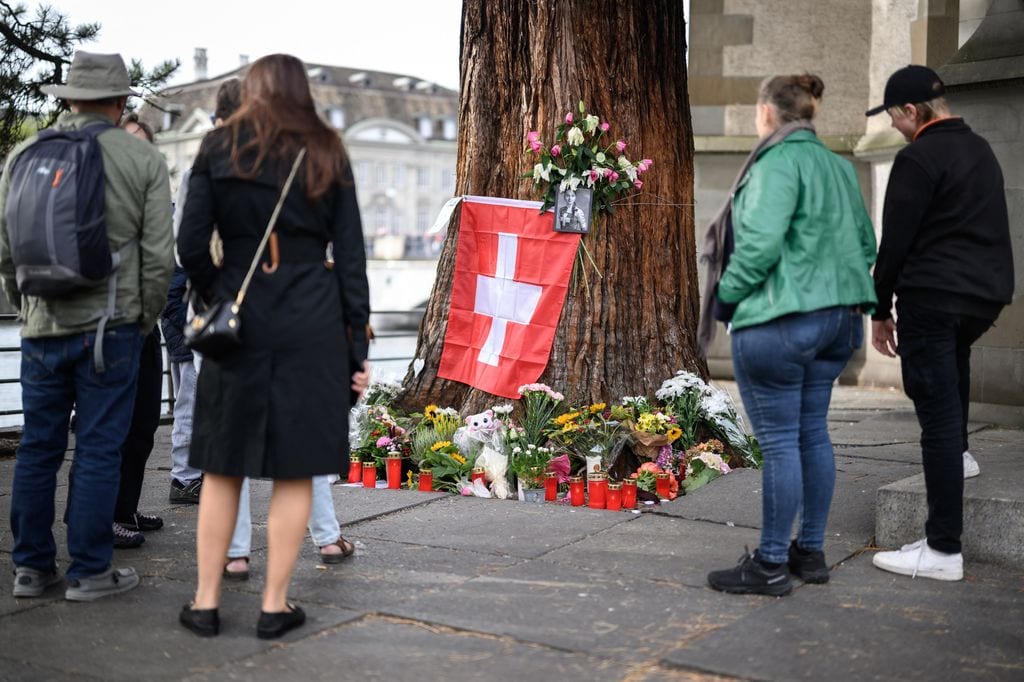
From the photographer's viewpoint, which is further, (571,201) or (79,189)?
(571,201)

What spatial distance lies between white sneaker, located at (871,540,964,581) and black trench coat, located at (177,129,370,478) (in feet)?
7.22

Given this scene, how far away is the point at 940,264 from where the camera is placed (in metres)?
4.51

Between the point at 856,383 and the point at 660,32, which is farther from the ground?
the point at 660,32

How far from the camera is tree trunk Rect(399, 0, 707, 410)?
267 inches

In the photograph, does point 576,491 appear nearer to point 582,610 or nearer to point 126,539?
point 582,610

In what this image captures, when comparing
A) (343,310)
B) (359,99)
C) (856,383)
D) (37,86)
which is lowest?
(856,383)

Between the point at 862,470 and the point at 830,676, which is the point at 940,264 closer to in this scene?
the point at 830,676

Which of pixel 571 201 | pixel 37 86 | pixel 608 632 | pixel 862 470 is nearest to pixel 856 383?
pixel 862 470

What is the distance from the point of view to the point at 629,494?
5.96 m

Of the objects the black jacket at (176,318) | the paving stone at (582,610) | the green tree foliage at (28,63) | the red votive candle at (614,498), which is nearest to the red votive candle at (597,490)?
the red votive candle at (614,498)

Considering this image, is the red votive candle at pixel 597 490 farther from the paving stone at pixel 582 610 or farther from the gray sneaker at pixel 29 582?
the gray sneaker at pixel 29 582

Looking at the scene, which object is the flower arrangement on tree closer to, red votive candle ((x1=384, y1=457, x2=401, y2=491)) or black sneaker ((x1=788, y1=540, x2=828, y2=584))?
red votive candle ((x1=384, y1=457, x2=401, y2=491))

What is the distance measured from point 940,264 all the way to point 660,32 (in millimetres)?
2904

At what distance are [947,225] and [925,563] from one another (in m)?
1.26
